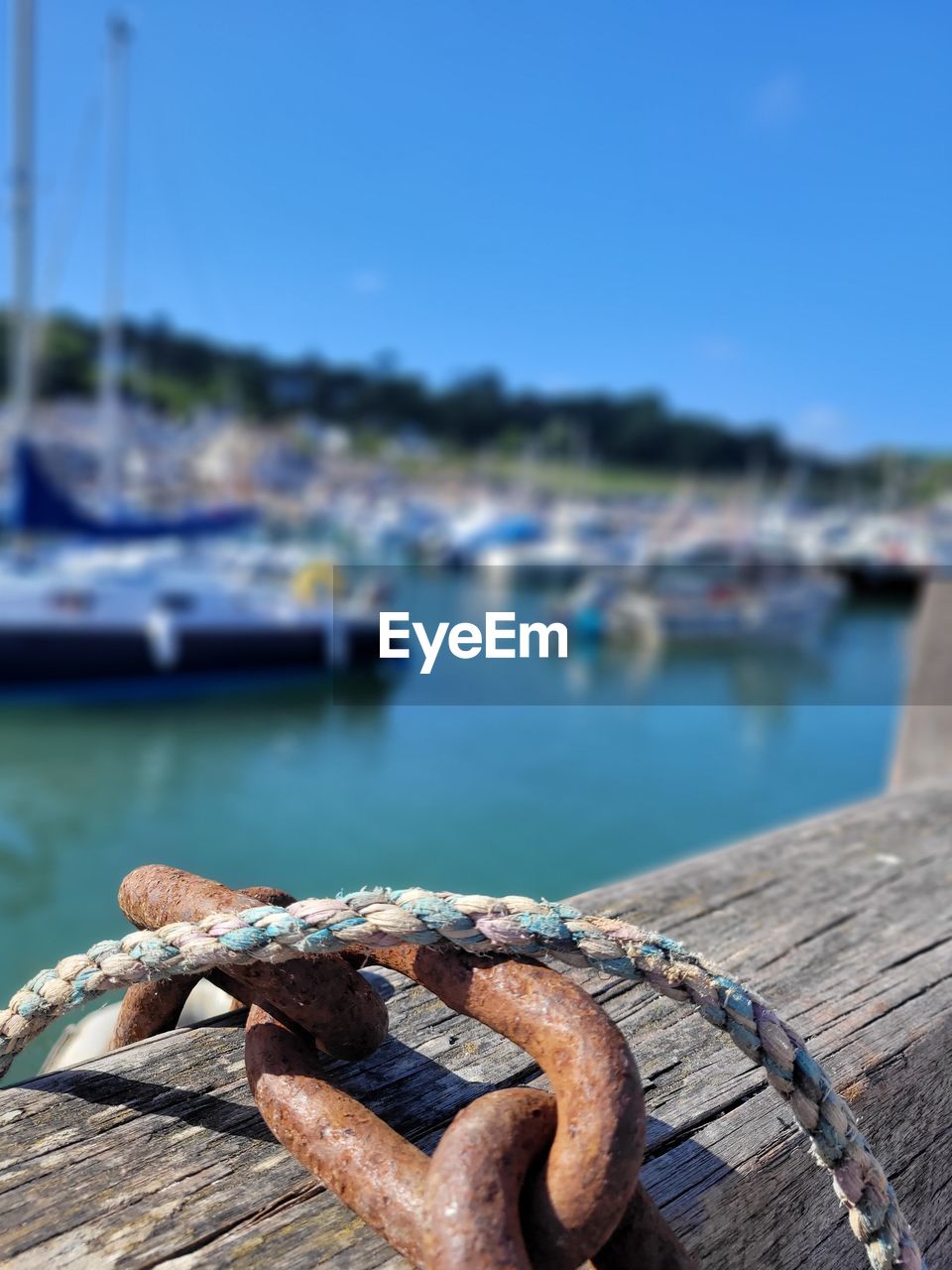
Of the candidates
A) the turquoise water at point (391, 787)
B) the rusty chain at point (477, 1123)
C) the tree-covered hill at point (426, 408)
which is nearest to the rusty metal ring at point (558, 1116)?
the rusty chain at point (477, 1123)

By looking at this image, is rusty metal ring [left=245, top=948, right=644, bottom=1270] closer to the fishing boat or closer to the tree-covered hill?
the fishing boat

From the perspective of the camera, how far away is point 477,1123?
836 millimetres

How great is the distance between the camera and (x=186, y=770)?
43.0 feet

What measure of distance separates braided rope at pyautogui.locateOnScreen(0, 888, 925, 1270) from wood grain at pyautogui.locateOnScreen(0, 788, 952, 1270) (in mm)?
132

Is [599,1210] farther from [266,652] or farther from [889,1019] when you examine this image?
[266,652]

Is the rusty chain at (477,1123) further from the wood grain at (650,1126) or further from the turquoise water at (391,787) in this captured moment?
the turquoise water at (391,787)

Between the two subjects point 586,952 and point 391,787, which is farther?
point 391,787

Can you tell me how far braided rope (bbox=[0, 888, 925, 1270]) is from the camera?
96 centimetres

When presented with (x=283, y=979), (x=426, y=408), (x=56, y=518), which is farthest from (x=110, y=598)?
(x=426, y=408)

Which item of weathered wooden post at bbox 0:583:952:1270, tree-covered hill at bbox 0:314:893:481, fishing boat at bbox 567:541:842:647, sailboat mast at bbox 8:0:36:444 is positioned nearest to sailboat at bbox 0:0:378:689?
sailboat mast at bbox 8:0:36:444

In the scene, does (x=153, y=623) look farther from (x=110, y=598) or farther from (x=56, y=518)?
(x=56, y=518)

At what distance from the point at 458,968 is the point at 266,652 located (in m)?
17.9

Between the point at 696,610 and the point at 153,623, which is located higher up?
the point at 153,623

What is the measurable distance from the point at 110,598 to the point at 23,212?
7331 mm
